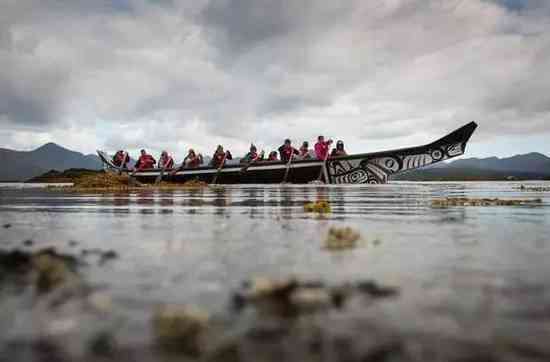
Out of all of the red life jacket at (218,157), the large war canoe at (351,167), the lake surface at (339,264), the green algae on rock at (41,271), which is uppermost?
the red life jacket at (218,157)

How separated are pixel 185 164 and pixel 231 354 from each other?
1606 inches

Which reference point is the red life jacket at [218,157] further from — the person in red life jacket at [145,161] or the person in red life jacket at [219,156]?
the person in red life jacket at [145,161]

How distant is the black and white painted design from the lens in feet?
97.8

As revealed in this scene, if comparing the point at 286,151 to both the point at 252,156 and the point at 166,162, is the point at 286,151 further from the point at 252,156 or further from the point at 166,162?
the point at 166,162

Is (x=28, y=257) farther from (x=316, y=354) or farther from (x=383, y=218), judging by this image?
(x=383, y=218)

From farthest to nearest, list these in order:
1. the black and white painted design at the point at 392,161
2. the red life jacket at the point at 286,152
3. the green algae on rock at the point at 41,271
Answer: the red life jacket at the point at 286,152, the black and white painted design at the point at 392,161, the green algae on rock at the point at 41,271

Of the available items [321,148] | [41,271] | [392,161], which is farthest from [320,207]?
[321,148]

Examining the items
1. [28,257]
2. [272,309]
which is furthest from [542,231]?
[28,257]

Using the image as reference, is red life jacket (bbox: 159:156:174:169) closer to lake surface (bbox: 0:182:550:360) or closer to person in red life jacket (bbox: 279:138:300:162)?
person in red life jacket (bbox: 279:138:300:162)

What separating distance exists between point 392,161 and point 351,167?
3.28 m

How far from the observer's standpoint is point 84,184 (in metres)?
24.6

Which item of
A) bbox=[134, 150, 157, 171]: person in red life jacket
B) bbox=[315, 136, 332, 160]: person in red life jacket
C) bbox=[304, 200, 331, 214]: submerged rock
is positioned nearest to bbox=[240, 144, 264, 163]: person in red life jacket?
bbox=[315, 136, 332, 160]: person in red life jacket

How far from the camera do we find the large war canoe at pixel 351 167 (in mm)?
29875

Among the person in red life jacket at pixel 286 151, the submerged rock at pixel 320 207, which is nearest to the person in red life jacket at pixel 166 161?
the person in red life jacket at pixel 286 151
